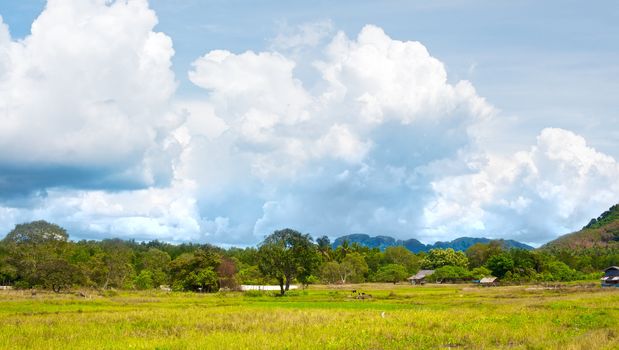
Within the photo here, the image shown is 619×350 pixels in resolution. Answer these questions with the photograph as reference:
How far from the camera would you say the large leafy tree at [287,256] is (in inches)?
3949

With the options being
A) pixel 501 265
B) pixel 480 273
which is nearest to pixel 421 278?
pixel 480 273

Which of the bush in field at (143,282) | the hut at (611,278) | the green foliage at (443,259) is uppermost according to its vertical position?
the green foliage at (443,259)

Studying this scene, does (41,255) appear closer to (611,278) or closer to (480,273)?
(480,273)

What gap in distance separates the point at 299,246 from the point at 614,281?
188ft

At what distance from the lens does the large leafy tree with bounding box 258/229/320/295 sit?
100m

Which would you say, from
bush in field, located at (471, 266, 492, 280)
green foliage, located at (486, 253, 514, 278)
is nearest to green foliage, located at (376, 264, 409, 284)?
bush in field, located at (471, 266, 492, 280)

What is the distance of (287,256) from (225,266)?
11.9 m

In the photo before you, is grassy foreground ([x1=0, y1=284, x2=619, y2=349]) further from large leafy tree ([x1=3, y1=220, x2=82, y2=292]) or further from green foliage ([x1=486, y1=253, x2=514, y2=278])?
green foliage ([x1=486, y1=253, x2=514, y2=278])

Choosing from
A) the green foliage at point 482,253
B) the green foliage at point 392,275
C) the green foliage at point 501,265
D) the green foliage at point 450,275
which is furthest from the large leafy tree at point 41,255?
the green foliage at point 482,253

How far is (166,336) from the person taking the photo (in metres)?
30.6

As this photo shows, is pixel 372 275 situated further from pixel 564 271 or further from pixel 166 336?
pixel 166 336

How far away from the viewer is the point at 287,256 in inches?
3954

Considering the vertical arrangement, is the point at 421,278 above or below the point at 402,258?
below

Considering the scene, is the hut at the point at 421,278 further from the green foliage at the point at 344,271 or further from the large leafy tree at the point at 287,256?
the large leafy tree at the point at 287,256
